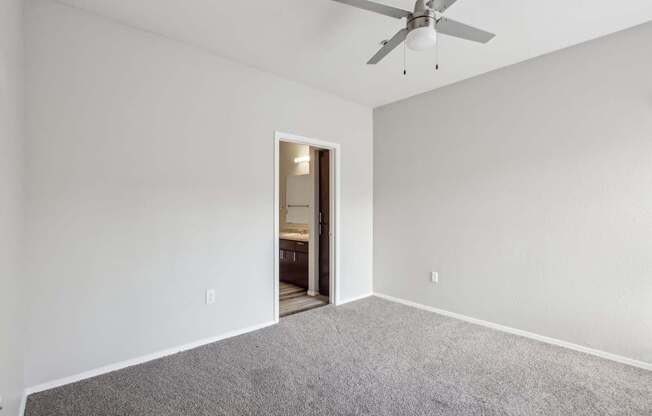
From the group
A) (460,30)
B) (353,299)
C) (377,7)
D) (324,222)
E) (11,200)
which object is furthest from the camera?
(324,222)

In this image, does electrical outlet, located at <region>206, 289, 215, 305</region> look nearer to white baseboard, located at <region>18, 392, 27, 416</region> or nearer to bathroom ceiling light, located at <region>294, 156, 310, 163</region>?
white baseboard, located at <region>18, 392, 27, 416</region>

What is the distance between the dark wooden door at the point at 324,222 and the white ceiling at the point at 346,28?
4.39 feet

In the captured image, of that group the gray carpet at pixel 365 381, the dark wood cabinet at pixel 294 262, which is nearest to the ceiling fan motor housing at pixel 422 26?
the gray carpet at pixel 365 381

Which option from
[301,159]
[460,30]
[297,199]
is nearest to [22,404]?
[460,30]

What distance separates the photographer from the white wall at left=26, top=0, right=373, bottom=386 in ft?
6.91

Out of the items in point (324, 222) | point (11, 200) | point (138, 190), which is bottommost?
point (324, 222)

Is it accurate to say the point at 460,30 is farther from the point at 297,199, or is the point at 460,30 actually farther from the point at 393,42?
the point at 297,199

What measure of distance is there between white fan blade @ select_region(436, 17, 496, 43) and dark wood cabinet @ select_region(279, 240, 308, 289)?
11.1ft

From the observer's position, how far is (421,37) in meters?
1.76

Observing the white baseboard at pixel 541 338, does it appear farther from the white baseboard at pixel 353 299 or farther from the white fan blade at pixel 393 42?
the white fan blade at pixel 393 42

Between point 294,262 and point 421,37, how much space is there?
3.76 m

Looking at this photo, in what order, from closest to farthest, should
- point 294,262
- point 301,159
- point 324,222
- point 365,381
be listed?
point 365,381 < point 324,222 < point 294,262 < point 301,159

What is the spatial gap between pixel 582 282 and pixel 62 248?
4.05 metres

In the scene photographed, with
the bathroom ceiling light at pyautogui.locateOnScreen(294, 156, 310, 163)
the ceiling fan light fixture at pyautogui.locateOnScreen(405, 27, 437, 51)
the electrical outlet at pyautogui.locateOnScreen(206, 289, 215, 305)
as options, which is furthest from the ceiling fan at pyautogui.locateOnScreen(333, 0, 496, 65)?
the bathroom ceiling light at pyautogui.locateOnScreen(294, 156, 310, 163)
